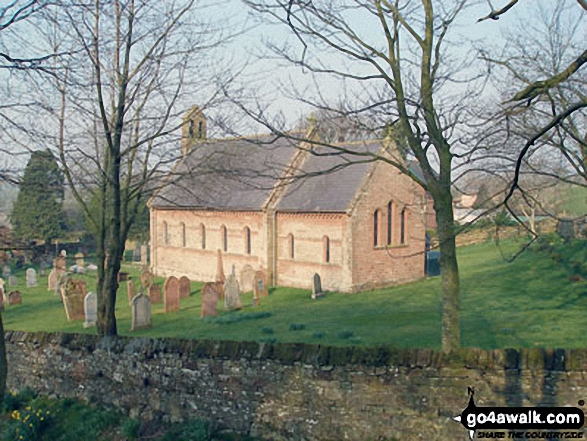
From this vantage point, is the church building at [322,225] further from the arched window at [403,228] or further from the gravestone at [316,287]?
the gravestone at [316,287]

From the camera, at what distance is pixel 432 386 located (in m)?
8.12

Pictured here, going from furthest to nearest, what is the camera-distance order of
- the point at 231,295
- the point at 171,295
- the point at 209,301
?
the point at 231,295 → the point at 171,295 → the point at 209,301

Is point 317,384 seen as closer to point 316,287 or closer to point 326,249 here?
point 316,287

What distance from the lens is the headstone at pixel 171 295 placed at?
2162cm

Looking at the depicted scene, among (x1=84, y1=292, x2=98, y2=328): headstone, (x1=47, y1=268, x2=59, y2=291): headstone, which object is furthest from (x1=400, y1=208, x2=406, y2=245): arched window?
(x1=47, y1=268, x2=59, y2=291): headstone

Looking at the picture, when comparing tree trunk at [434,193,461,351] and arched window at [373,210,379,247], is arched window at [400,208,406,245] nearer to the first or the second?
arched window at [373,210,379,247]

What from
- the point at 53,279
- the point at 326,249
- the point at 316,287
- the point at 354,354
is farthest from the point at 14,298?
the point at 354,354

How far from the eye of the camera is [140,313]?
18453mm

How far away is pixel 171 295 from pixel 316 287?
6.36m

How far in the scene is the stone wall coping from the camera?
768 centimetres

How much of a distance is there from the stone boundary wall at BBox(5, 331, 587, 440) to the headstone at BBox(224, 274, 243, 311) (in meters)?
11.0

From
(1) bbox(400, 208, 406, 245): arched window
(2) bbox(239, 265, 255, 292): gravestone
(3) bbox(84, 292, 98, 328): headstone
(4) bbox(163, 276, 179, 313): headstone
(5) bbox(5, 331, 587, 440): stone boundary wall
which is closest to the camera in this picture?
(5) bbox(5, 331, 587, 440): stone boundary wall

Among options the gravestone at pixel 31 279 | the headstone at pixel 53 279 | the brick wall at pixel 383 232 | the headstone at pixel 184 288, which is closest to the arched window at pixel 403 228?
the brick wall at pixel 383 232

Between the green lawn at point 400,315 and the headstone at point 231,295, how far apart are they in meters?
0.40
